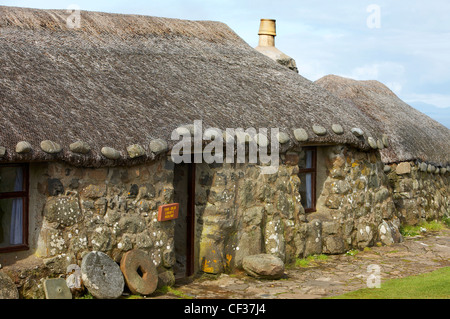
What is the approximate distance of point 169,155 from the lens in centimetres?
873

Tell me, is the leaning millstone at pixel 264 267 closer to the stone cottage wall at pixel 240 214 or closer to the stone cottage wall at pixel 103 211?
the stone cottage wall at pixel 240 214

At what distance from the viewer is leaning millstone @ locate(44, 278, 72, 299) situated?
736 cm

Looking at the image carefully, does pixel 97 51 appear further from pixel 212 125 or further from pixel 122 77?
pixel 212 125

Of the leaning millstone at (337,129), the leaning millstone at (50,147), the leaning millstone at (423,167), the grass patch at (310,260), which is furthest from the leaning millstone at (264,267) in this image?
the leaning millstone at (423,167)

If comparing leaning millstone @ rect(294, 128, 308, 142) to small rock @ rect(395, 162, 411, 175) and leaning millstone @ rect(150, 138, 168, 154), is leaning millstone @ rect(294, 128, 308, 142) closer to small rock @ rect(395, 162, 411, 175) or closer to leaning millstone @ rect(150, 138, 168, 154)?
leaning millstone @ rect(150, 138, 168, 154)

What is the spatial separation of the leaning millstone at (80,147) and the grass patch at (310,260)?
14.6ft

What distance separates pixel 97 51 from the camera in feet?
33.5

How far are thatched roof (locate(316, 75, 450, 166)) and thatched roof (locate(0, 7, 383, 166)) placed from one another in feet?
7.52

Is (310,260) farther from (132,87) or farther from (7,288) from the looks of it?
(7,288)

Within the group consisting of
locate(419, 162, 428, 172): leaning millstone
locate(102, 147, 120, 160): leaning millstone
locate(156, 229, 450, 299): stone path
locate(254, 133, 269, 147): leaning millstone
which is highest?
locate(254, 133, 269, 147): leaning millstone

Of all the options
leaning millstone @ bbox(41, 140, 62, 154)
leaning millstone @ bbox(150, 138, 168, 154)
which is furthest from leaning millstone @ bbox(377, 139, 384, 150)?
leaning millstone @ bbox(41, 140, 62, 154)

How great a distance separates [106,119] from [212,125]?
1.72m

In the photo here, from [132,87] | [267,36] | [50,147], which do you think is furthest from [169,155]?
[267,36]
